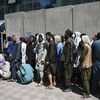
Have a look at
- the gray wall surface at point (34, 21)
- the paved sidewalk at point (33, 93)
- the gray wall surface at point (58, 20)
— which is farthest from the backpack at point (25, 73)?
the gray wall surface at point (34, 21)

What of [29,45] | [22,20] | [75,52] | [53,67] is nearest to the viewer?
[75,52]

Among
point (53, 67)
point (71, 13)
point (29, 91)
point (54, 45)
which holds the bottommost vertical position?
point (29, 91)

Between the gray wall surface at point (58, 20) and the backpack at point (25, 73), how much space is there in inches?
91.9

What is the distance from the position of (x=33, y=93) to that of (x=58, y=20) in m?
4.11

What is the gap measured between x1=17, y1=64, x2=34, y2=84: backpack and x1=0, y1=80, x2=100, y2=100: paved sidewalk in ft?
0.74

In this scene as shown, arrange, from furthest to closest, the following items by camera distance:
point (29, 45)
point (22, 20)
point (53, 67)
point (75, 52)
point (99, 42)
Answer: point (22, 20) → point (29, 45) → point (53, 67) → point (75, 52) → point (99, 42)

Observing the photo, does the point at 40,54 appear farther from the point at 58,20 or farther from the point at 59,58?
the point at 58,20

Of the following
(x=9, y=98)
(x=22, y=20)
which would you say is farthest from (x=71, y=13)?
(x=9, y=98)

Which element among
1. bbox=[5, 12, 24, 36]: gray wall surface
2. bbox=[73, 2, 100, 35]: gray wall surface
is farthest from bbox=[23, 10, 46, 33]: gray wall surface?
bbox=[73, 2, 100, 35]: gray wall surface

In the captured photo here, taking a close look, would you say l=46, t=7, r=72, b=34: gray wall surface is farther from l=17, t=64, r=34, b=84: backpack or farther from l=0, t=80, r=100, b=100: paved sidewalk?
l=0, t=80, r=100, b=100: paved sidewalk

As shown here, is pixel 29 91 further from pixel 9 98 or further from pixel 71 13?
pixel 71 13

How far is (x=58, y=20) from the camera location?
572 inches

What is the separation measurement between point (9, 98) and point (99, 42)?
329cm

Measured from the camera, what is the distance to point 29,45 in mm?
13266
